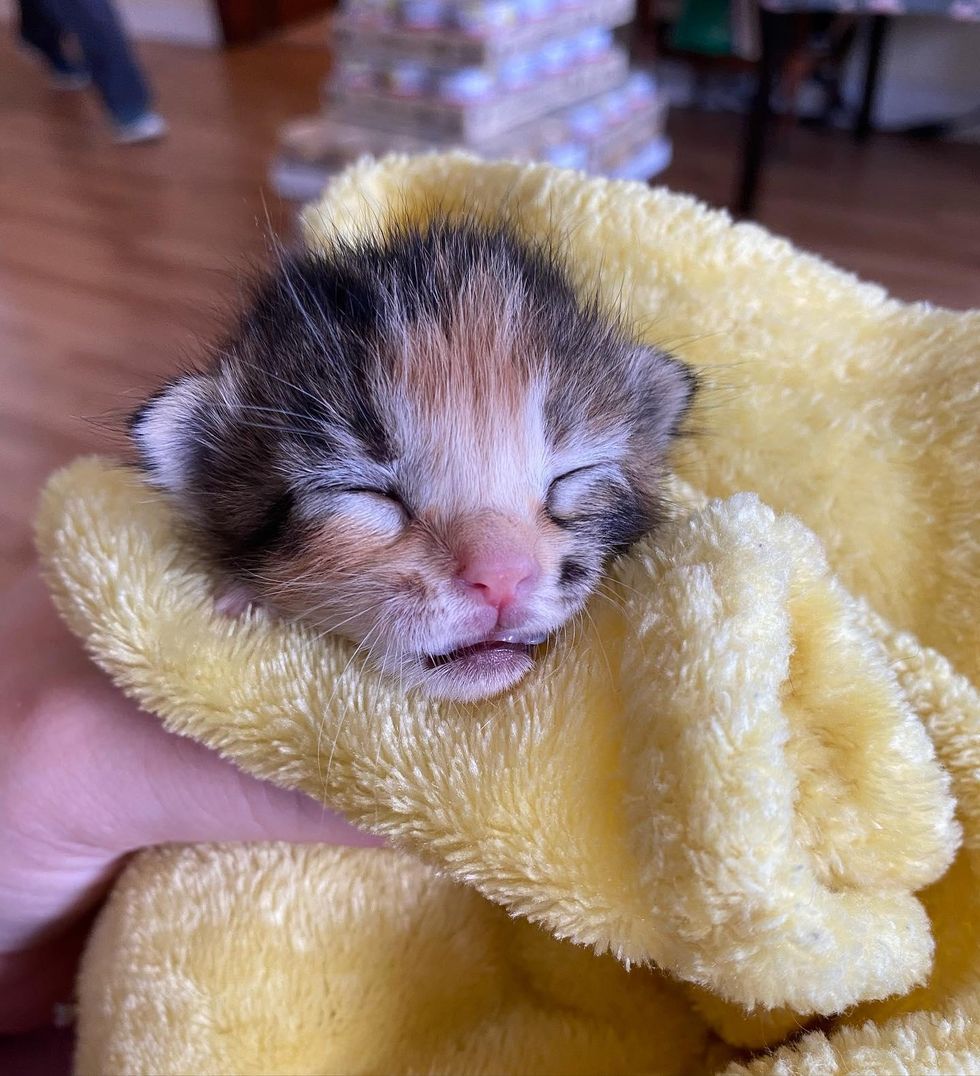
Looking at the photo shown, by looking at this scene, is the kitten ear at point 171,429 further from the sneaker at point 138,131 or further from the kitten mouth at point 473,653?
the sneaker at point 138,131

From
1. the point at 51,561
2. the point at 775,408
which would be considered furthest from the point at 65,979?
the point at 775,408

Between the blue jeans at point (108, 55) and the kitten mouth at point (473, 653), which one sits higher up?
the kitten mouth at point (473, 653)

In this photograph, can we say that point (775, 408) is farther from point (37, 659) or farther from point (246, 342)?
point (37, 659)

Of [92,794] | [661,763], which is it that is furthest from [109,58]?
[661,763]

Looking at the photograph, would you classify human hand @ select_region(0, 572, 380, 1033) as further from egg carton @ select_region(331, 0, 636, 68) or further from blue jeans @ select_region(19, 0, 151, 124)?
blue jeans @ select_region(19, 0, 151, 124)

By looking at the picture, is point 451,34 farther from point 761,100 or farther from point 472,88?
point 761,100

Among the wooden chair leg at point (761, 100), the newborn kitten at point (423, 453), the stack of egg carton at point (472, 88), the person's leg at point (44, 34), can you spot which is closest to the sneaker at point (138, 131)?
the stack of egg carton at point (472, 88)
